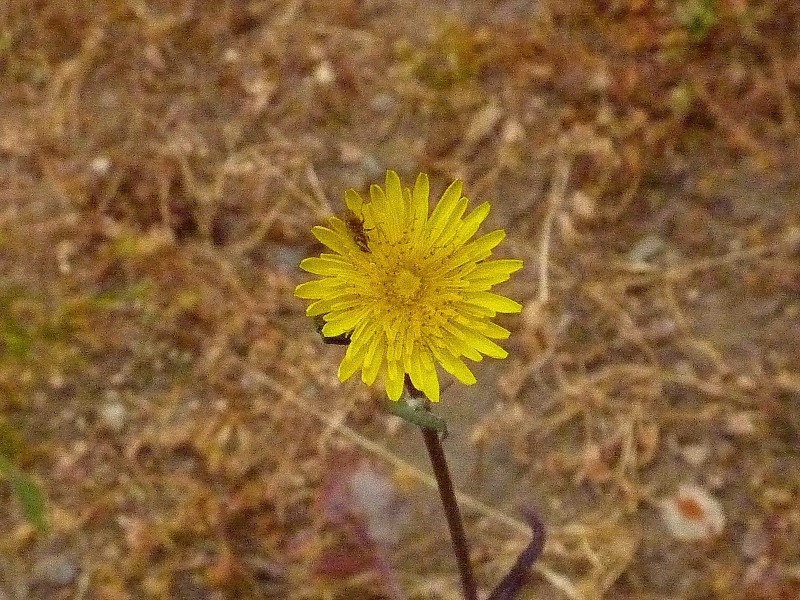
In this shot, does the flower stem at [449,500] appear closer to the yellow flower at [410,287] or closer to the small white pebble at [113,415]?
the yellow flower at [410,287]

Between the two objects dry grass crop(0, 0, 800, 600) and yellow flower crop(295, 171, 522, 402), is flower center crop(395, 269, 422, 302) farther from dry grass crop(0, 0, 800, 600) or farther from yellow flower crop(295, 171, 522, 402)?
dry grass crop(0, 0, 800, 600)

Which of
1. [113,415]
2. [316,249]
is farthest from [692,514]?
[113,415]

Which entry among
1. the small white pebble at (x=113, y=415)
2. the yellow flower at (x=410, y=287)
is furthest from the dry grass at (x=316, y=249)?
the yellow flower at (x=410, y=287)

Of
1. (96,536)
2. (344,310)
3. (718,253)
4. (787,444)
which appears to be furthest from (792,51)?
(96,536)

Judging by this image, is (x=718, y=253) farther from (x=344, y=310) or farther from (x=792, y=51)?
(x=344, y=310)

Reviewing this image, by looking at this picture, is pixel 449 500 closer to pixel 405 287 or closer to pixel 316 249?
pixel 405 287
